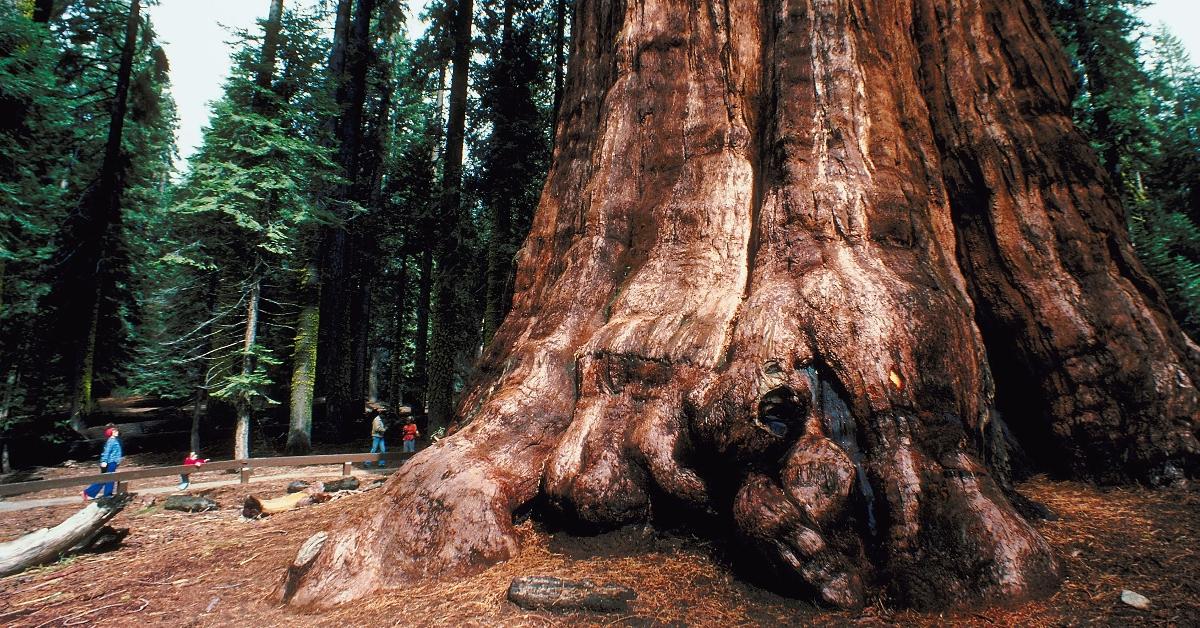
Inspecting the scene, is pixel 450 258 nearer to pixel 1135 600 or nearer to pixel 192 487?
pixel 192 487

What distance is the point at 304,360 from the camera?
15.5m

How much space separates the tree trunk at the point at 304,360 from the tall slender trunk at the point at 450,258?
3.41 meters

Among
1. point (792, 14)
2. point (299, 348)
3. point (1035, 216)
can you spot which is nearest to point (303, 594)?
point (792, 14)

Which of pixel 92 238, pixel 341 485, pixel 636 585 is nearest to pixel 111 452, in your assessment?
pixel 341 485

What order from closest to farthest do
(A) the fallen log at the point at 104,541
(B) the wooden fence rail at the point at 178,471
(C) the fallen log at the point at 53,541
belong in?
(C) the fallen log at the point at 53,541 < (A) the fallen log at the point at 104,541 < (B) the wooden fence rail at the point at 178,471

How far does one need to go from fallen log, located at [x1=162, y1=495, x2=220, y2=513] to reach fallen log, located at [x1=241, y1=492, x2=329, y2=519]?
2.99 ft

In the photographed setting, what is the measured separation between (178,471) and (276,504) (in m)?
3.99

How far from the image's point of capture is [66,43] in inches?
726

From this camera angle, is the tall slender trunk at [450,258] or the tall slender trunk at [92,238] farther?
the tall slender trunk at [92,238]

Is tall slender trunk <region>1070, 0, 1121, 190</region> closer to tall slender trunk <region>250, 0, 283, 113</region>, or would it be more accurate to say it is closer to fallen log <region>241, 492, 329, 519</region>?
fallen log <region>241, 492, 329, 519</region>

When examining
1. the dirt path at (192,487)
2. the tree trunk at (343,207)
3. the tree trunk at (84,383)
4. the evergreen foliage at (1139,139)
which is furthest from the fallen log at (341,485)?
the evergreen foliage at (1139,139)

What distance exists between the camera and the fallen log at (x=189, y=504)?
30.6 feet

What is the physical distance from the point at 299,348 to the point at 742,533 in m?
15.3

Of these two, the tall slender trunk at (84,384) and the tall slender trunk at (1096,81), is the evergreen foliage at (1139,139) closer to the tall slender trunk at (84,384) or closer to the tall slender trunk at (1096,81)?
the tall slender trunk at (1096,81)
